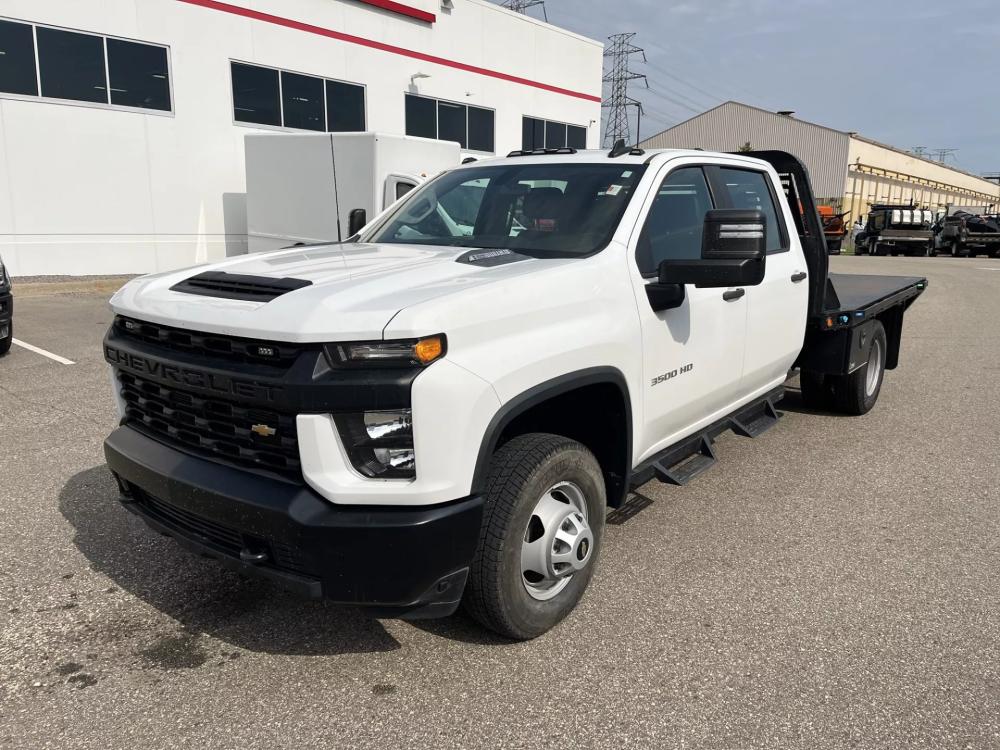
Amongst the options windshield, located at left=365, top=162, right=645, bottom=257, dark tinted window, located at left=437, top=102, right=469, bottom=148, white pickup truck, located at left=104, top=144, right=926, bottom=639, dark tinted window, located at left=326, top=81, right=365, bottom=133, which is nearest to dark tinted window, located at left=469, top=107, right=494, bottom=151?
dark tinted window, located at left=437, top=102, right=469, bottom=148

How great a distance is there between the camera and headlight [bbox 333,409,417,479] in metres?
2.39

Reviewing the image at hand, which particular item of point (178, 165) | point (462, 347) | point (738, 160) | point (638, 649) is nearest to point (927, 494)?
point (738, 160)

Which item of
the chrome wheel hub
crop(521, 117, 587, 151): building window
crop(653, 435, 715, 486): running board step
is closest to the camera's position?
the chrome wheel hub

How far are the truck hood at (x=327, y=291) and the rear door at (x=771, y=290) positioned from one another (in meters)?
1.70

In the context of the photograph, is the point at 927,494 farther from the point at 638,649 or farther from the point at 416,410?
the point at 416,410

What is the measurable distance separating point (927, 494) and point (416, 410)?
373 centimetres

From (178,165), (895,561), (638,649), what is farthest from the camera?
(178,165)

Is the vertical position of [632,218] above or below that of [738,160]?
below

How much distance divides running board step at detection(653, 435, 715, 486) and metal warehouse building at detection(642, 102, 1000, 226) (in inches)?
1969

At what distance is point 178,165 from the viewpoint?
52.0 ft

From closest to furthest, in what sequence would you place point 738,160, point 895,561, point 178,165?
point 895,561 < point 738,160 < point 178,165

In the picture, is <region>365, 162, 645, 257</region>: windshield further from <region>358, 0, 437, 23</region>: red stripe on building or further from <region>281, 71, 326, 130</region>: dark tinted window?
<region>358, 0, 437, 23</region>: red stripe on building

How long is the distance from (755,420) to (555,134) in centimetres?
2177

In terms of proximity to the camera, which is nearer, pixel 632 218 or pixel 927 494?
pixel 632 218
